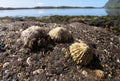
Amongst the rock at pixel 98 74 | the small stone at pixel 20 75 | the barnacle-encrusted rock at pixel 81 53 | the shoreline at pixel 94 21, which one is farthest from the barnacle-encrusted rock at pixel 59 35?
the shoreline at pixel 94 21

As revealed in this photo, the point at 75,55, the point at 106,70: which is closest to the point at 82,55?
the point at 75,55

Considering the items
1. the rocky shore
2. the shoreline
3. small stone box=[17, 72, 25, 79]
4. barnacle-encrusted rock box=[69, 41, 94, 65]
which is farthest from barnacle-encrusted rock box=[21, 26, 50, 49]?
the shoreline

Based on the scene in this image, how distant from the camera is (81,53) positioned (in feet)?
22.6

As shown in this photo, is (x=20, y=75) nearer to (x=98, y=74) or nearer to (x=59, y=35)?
(x=59, y=35)

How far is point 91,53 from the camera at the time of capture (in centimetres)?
698

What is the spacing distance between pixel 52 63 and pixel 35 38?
79 centimetres

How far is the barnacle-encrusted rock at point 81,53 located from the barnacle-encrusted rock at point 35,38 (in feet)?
2.33

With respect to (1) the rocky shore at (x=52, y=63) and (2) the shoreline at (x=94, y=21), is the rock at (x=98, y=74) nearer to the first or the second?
(1) the rocky shore at (x=52, y=63)

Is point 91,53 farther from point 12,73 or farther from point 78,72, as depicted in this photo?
point 12,73

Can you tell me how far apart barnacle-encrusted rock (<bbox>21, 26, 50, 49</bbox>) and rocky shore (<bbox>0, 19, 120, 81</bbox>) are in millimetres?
141

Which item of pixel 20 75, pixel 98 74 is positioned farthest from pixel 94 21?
pixel 20 75

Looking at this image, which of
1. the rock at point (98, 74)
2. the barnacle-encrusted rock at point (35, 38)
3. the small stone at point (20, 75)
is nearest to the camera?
the small stone at point (20, 75)

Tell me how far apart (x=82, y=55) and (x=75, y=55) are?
19cm

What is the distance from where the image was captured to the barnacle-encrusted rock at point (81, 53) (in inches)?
268
